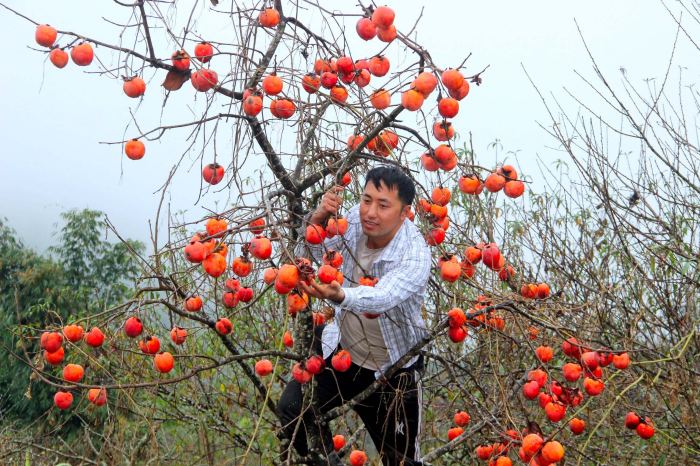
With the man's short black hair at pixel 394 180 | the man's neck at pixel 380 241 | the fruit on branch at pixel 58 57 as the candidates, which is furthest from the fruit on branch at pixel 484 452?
the fruit on branch at pixel 58 57

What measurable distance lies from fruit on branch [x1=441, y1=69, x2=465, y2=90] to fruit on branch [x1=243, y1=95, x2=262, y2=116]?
547mm

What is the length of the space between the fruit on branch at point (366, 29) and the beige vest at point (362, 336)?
681 millimetres

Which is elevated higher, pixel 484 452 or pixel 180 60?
pixel 180 60

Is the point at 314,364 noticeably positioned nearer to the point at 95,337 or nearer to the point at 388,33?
the point at 95,337

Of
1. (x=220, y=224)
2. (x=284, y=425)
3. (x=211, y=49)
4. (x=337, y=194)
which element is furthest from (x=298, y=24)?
(x=284, y=425)

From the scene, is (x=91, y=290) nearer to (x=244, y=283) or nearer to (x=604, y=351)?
(x=244, y=283)

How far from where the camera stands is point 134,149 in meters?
2.34

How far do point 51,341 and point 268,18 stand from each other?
1221 mm

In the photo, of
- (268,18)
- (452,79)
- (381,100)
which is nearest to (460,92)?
(452,79)

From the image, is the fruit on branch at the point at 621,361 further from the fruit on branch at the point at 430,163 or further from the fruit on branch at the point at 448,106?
the fruit on branch at the point at 448,106

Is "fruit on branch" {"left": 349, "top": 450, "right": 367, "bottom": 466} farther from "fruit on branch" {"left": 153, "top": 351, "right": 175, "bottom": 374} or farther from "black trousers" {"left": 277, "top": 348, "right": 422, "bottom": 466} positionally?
"fruit on branch" {"left": 153, "top": 351, "right": 175, "bottom": 374}

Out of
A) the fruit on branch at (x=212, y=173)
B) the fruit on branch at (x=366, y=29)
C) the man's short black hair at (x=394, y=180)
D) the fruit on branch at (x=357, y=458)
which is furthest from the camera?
the fruit on branch at (x=357, y=458)

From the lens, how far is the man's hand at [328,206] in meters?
2.22

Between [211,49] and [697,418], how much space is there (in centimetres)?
242
